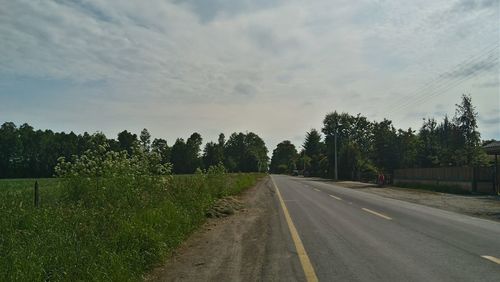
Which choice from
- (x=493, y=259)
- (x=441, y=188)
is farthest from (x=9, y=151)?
(x=493, y=259)

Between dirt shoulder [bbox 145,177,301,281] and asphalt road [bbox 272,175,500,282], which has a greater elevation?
asphalt road [bbox 272,175,500,282]

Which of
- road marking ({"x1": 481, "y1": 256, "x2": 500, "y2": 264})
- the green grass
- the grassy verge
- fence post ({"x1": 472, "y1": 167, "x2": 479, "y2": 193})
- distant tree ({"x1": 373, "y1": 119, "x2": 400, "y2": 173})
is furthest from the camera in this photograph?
distant tree ({"x1": 373, "y1": 119, "x2": 400, "y2": 173})

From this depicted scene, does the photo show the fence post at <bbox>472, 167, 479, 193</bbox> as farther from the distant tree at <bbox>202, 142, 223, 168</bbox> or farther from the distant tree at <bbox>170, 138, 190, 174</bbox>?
the distant tree at <bbox>202, 142, 223, 168</bbox>

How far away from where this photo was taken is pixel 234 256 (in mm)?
9320

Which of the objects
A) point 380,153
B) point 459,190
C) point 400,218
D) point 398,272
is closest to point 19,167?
point 380,153

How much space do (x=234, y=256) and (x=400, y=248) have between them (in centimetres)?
354

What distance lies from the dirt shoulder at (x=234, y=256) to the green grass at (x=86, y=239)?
1.28 ft

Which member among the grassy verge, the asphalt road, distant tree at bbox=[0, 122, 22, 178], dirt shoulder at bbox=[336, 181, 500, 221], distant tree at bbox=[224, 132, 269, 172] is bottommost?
the asphalt road

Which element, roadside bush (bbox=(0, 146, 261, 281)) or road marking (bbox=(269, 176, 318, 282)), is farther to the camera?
road marking (bbox=(269, 176, 318, 282))

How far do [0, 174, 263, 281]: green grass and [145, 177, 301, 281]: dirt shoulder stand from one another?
389mm

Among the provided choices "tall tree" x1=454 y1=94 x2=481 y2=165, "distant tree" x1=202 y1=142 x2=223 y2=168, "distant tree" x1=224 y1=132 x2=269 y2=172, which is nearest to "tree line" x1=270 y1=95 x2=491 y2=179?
"tall tree" x1=454 y1=94 x2=481 y2=165

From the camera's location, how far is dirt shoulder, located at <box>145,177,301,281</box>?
25.1 feet

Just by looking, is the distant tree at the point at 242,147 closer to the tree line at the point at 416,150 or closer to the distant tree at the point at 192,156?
the distant tree at the point at 192,156

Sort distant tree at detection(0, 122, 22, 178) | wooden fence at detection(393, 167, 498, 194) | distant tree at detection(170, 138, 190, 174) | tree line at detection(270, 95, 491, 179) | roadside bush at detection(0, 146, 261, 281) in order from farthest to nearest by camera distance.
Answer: distant tree at detection(170, 138, 190, 174) < distant tree at detection(0, 122, 22, 178) < tree line at detection(270, 95, 491, 179) < wooden fence at detection(393, 167, 498, 194) < roadside bush at detection(0, 146, 261, 281)
